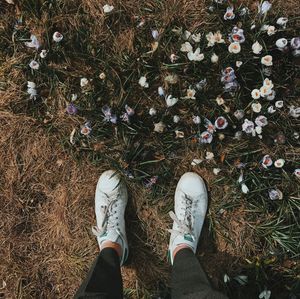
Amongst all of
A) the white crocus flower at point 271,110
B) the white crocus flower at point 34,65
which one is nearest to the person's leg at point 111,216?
the white crocus flower at point 34,65

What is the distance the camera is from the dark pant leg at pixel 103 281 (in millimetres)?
1934

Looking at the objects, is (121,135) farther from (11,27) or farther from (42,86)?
(11,27)

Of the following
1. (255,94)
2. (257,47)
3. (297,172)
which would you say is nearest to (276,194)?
(297,172)

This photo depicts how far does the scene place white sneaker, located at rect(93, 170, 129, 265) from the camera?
2.58m

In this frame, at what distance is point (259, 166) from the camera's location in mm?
2469

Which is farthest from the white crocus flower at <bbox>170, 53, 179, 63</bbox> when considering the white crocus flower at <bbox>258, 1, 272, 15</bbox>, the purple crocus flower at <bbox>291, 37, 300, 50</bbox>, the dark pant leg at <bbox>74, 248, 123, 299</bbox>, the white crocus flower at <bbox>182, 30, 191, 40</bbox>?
the dark pant leg at <bbox>74, 248, 123, 299</bbox>

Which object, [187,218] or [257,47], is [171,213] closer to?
[187,218]

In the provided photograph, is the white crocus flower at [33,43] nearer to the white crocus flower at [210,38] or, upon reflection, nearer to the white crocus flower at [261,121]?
the white crocus flower at [210,38]

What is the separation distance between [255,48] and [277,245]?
1.18 m

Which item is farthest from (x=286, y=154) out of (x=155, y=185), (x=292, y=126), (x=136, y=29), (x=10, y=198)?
(x=10, y=198)

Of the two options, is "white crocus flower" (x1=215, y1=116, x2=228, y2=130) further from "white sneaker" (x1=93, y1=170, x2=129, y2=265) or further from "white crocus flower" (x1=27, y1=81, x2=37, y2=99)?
"white crocus flower" (x1=27, y1=81, x2=37, y2=99)

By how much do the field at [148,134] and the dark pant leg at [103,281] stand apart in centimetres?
43

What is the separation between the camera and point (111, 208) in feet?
8.57

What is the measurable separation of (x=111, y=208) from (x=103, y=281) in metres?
0.61
